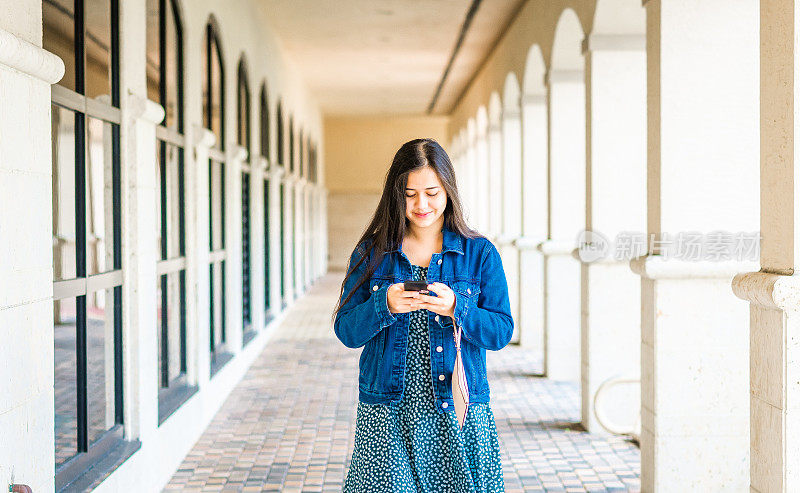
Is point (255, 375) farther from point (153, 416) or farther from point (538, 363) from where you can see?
point (153, 416)

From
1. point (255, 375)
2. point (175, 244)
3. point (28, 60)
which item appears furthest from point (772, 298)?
point (255, 375)

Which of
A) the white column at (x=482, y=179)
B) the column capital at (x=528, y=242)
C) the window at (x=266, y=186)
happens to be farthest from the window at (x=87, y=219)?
the white column at (x=482, y=179)

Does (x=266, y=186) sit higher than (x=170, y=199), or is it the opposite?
(x=266, y=186)

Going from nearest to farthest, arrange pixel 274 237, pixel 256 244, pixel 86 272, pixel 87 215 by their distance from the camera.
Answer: pixel 86 272 → pixel 87 215 → pixel 256 244 → pixel 274 237

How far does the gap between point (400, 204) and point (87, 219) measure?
83.2 inches

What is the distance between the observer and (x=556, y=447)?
6.16m

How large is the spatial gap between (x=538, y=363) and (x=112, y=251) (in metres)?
6.15

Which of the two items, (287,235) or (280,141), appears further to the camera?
(287,235)

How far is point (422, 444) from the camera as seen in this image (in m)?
2.74

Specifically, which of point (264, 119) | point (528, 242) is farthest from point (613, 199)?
point (264, 119)

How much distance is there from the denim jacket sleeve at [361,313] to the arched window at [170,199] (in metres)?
3.04

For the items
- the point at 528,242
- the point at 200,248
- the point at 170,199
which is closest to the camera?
the point at 170,199

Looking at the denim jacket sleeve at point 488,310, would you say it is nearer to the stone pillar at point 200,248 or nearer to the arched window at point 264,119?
the stone pillar at point 200,248

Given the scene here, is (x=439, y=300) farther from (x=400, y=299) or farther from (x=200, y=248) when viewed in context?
(x=200, y=248)
